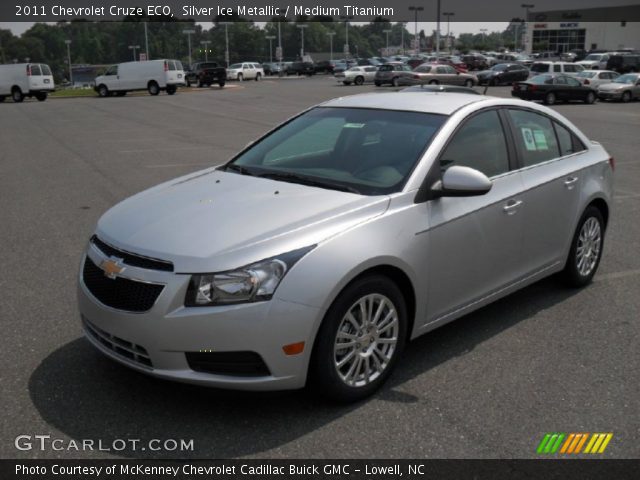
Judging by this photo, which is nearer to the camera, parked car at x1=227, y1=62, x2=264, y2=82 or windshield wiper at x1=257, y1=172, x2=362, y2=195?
windshield wiper at x1=257, y1=172, x2=362, y2=195

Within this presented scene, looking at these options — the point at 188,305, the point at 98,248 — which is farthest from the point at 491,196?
the point at 98,248

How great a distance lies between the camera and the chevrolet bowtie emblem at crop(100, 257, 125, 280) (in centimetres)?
359

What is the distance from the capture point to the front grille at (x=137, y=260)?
344cm

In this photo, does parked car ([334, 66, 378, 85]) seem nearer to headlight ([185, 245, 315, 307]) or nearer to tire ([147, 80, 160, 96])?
tire ([147, 80, 160, 96])

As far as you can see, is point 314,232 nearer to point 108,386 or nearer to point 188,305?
point 188,305

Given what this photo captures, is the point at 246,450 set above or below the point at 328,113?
below

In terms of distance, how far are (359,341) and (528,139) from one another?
2322 mm

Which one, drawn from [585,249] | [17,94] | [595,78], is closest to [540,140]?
[585,249]

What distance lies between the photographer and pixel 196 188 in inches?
176

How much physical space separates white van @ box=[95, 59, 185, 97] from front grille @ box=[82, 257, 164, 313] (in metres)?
40.2

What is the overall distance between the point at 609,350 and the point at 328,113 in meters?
2.60

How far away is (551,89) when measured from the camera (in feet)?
104

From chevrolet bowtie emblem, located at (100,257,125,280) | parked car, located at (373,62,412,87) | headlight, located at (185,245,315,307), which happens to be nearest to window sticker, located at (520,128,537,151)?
headlight, located at (185,245,315,307)

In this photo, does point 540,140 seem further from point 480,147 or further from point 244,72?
point 244,72
